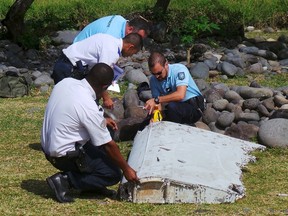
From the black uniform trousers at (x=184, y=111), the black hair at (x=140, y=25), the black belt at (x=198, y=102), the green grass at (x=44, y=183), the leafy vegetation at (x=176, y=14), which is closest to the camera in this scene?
the green grass at (x=44, y=183)

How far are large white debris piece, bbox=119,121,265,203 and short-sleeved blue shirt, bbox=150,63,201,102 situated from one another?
20.9 inches

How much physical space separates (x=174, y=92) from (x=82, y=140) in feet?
6.99

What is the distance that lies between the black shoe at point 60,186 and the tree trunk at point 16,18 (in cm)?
977

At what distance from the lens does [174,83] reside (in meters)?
8.37

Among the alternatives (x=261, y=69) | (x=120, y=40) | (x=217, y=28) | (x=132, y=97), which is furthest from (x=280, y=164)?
(x=217, y=28)

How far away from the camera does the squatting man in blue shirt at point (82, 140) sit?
616 centimetres

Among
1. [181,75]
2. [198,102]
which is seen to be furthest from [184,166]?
[198,102]

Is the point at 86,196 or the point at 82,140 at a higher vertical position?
the point at 82,140

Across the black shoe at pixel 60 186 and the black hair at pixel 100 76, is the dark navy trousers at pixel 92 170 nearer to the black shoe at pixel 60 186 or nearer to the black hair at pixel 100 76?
the black shoe at pixel 60 186

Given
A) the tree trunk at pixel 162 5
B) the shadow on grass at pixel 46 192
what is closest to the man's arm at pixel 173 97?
the shadow on grass at pixel 46 192

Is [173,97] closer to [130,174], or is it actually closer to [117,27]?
[117,27]

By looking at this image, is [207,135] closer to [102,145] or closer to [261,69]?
[102,145]

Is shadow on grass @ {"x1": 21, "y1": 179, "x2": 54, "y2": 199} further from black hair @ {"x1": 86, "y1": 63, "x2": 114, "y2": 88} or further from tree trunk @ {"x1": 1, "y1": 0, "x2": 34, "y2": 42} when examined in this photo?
tree trunk @ {"x1": 1, "y1": 0, "x2": 34, "y2": 42}

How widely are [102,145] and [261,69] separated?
28.1 feet
